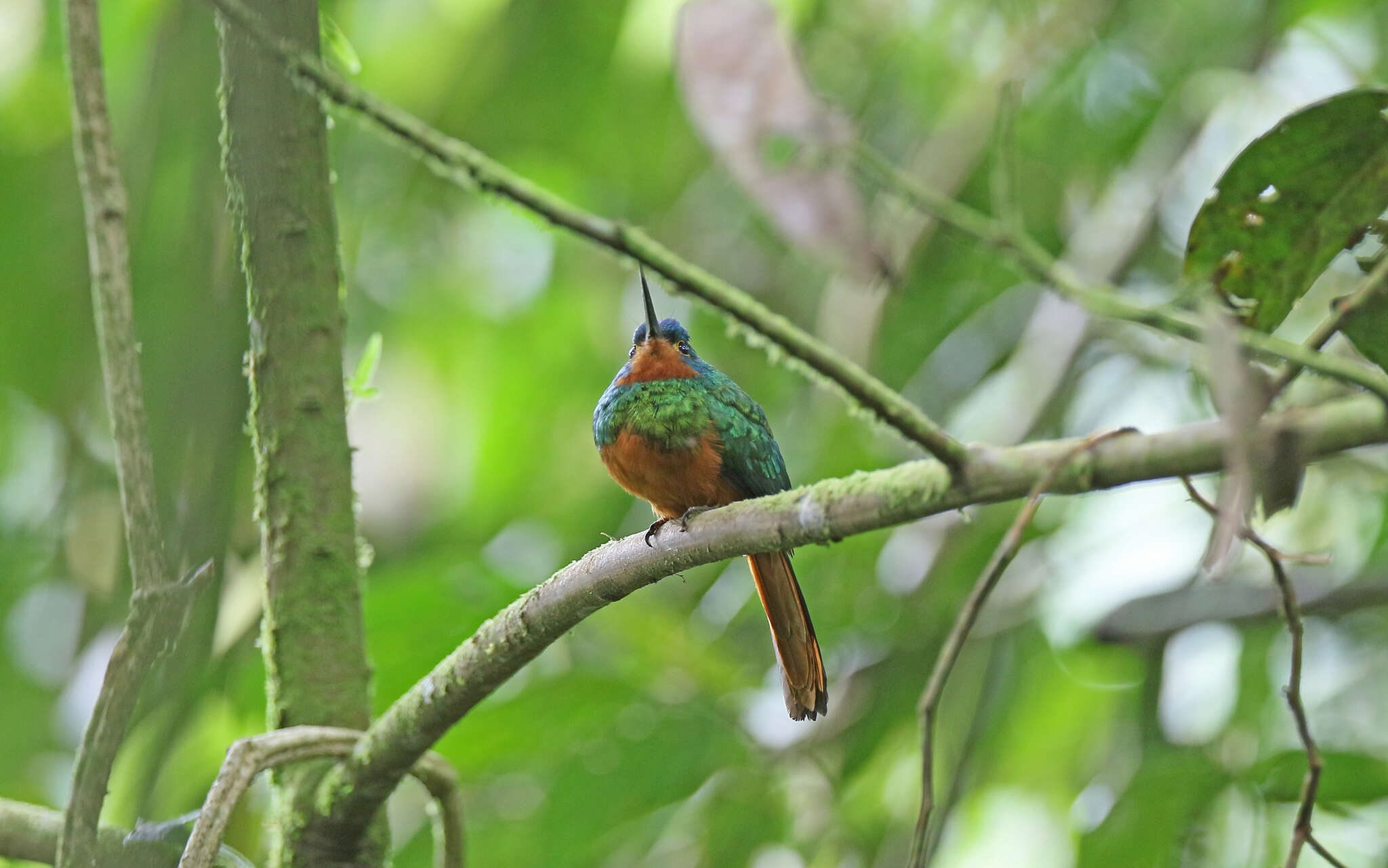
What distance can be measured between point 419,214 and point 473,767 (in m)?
2.56

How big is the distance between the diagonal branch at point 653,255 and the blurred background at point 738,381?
18cm

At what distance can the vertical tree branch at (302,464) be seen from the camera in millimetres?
1275

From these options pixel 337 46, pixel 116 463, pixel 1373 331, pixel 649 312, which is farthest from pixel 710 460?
pixel 1373 331

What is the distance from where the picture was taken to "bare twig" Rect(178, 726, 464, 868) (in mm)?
1063

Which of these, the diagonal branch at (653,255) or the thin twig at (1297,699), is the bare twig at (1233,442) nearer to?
the diagonal branch at (653,255)

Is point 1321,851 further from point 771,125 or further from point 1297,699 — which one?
point 771,125

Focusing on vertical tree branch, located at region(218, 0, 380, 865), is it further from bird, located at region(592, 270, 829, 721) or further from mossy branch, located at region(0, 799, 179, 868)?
bird, located at region(592, 270, 829, 721)

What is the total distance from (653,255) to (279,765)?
687 mm

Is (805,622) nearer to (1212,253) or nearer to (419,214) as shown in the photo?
(1212,253)

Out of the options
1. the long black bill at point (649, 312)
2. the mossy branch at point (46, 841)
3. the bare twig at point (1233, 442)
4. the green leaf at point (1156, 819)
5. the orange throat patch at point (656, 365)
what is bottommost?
the bare twig at point (1233, 442)

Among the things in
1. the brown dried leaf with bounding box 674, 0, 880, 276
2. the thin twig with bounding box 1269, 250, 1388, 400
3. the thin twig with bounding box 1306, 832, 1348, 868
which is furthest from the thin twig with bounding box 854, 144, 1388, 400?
the thin twig with bounding box 1306, 832, 1348, 868

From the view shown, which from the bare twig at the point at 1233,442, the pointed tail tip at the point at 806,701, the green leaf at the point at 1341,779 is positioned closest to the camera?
the bare twig at the point at 1233,442

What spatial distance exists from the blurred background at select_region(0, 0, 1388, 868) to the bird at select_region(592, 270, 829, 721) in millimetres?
270

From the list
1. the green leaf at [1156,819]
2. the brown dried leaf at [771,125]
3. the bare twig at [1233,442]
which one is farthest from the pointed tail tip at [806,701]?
the bare twig at [1233,442]
